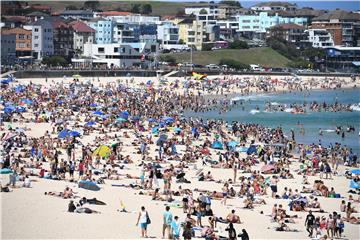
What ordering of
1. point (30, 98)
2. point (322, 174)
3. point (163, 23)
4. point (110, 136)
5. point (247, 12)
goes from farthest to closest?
point (247, 12)
point (163, 23)
point (30, 98)
point (110, 136)
point (322, 174)

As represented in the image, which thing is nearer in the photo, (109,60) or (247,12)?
(109,60)

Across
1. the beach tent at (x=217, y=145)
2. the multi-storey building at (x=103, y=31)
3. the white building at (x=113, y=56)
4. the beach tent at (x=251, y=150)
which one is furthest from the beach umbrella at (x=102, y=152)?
the multi-storey building at (x=103, y=31)

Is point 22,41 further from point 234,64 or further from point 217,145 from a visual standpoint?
point 217,145

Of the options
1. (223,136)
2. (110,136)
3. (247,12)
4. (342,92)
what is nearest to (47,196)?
(110,136)

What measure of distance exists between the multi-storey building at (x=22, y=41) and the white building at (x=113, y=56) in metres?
4.98

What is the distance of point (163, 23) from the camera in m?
105

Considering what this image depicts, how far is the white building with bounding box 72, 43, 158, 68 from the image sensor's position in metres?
78.6

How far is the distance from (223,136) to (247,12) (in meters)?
97.6

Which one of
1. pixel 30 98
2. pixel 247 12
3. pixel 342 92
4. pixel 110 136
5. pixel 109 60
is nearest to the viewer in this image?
pixel 110 136

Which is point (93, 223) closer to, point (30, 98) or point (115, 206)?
point (115, 206)

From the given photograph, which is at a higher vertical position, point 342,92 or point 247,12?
point 247,12

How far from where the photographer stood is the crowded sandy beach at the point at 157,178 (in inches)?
659

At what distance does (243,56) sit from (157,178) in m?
76.9

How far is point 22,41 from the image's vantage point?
7850cm
